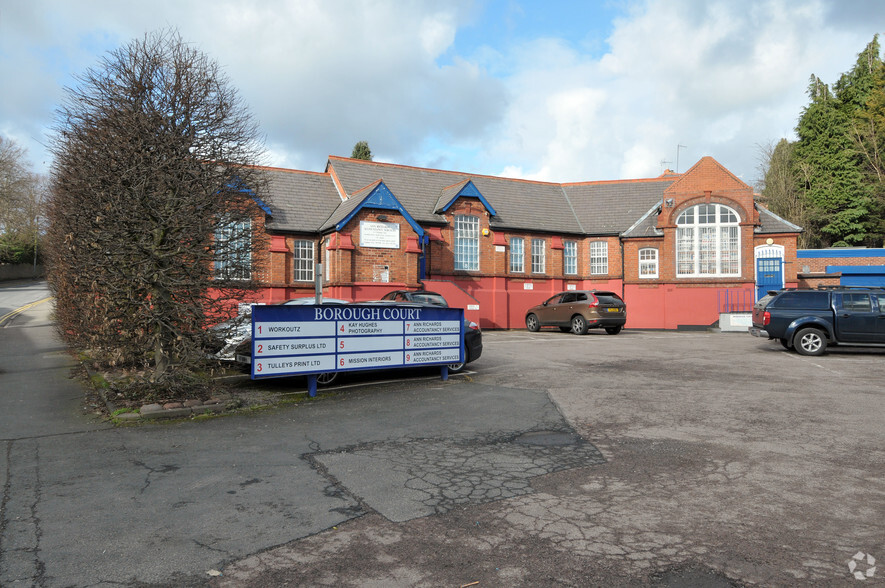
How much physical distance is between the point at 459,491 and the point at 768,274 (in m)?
27.7

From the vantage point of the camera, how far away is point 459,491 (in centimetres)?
524

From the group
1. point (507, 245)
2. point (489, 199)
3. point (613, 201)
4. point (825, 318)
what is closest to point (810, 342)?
point (825, 318)

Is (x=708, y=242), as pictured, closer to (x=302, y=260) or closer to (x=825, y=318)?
(x=825, y=318)

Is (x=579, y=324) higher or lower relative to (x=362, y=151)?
lower

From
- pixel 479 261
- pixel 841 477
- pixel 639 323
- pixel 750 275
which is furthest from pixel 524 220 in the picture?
pixel 841 477

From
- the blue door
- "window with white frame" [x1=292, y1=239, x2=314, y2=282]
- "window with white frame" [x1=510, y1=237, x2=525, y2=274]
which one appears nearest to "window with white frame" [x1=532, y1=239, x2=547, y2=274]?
"window with white frame" [x1=510, y1=237, x2=525, y2=274]

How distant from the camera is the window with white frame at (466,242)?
28.7m

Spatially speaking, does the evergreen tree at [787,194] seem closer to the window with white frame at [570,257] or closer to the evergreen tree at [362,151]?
the window with white frame at [570,257]

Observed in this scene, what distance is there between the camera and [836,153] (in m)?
42.8

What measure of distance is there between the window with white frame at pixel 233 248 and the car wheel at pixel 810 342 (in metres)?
14.4

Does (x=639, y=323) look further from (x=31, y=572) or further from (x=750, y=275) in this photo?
(x=31, y=572)

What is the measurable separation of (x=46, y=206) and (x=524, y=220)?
21.4 m

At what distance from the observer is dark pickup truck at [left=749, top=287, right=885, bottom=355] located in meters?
15.5

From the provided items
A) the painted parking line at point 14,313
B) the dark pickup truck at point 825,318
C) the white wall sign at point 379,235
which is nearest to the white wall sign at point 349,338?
the dark pickup truck at point 825,318
